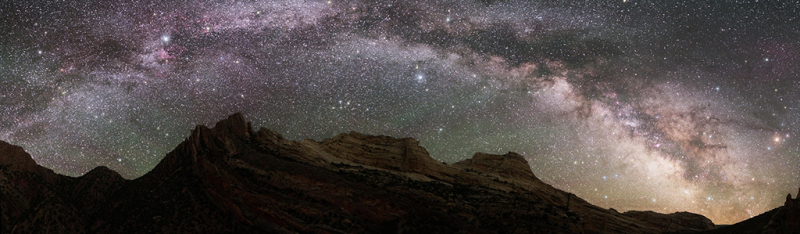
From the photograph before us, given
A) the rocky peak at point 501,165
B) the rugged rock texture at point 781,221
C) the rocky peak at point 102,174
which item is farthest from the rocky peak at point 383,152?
the rugged rock texture at point 781,221

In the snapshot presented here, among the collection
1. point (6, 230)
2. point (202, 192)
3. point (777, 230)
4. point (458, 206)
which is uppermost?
point (777, 230)

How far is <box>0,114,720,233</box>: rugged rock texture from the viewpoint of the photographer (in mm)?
42781

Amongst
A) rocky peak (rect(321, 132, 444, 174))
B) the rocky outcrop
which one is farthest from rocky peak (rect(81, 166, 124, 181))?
the rocky outcrop

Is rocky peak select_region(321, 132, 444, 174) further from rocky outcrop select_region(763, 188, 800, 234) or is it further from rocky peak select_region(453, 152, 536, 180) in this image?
rocky outcrop select_region(763, 188, 800, 234)

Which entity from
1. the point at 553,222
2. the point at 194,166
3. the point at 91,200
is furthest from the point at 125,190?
the point at 553,222

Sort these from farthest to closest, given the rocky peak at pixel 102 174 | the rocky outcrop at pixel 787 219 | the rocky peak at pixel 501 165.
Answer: the rocky peak at pixel 501 165 < the rocky peak at pixel 102 174 < the rocky outcrop at pixel 787 219

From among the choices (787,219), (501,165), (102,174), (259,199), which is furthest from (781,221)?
(102,174)

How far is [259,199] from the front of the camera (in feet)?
149

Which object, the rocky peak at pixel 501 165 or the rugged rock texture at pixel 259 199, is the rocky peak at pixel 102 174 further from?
the rocky peak at pixel 501 165

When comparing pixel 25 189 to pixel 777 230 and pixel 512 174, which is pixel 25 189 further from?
pixel 777 230

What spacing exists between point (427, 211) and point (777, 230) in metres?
35.4

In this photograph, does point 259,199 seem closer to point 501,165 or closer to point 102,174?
point 102,174

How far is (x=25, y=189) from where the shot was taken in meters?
44.0

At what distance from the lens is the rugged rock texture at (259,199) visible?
42.8 meters
